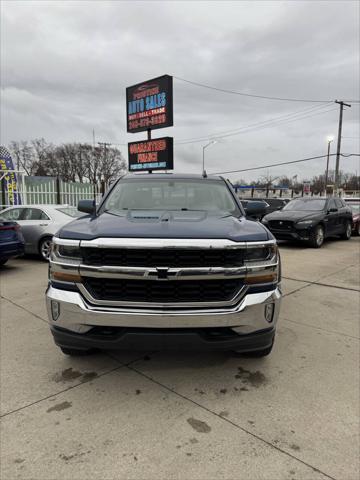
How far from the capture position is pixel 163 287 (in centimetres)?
261

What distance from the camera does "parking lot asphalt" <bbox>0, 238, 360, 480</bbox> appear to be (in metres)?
2.14

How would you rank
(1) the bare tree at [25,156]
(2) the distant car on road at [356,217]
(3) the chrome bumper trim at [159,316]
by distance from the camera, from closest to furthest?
1. (3) the chrome bumper trim at [159,316]
2. (2) the distant car on road at [356,217]
3. (1) the bare tree at [25,156]

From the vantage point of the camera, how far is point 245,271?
2643 millimetres

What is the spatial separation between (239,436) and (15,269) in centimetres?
679

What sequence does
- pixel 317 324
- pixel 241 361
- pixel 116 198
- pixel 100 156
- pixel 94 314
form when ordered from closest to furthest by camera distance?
pixel 94 314 < pixel 241 361 < pixel 116 198 < pixel 317 324 < pixel 100 156

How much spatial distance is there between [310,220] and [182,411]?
9606 mm

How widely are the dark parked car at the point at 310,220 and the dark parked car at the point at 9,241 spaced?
7.32 m

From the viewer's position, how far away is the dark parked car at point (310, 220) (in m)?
11.0

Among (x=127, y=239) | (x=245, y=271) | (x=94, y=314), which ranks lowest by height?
(x=94, y=314)

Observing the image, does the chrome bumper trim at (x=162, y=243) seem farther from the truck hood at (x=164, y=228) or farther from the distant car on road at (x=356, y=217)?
the distant car on road at (x=356, y=217)

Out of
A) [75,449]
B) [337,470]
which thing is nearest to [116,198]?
[75,449]

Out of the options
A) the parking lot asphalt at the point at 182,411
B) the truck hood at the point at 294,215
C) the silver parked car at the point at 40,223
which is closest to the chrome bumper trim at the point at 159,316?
the parking lot asphalt at the point at 182,411

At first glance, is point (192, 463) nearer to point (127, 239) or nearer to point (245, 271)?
point (245, 271)

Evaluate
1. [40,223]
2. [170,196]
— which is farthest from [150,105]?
[170,196]
